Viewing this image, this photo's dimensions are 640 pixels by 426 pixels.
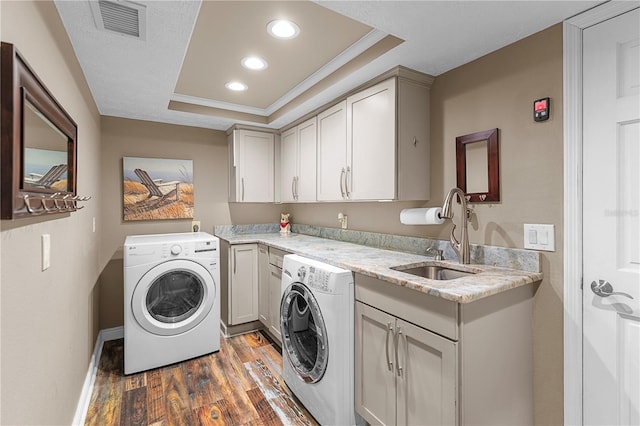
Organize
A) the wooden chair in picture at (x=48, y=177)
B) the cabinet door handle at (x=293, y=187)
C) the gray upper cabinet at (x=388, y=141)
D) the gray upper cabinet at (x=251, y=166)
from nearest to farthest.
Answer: the wooden chair in picture at (x=48, y=177) < the gray upper cabinet at (x=388, y=141) < the cabinet door handle at (x=293, y=187) < the gray upper cabinet at (x=251, y=166)

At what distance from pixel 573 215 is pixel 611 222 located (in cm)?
14

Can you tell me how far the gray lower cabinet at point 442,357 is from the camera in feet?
4.36

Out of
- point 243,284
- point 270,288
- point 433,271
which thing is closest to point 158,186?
point 243,284

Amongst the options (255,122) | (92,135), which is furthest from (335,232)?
(92,135)

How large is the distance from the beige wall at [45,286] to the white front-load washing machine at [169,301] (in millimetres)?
344

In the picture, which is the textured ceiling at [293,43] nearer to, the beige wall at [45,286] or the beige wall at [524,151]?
the beige wall at [524,151]

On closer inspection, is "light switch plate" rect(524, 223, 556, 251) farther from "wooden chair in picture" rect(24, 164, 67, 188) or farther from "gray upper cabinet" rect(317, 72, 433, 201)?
"wooden chair in picture" rect(24, 164, 67, 188)

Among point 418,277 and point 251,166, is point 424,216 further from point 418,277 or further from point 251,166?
point 251,166

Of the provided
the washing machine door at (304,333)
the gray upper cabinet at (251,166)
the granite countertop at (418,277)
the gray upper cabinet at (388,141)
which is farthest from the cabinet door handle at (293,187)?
the washing machine door at (304,333)

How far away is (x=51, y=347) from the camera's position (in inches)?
51.1

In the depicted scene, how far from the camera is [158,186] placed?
10.9ft

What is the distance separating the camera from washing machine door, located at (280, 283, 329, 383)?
192 cm

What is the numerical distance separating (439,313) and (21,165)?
5.07 ft

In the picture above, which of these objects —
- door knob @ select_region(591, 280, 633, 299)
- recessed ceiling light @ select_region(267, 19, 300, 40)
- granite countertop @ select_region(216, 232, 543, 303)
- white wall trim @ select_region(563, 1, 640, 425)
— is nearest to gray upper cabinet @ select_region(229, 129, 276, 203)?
granite countertop @ select_region(216, 232, 543, 303)
